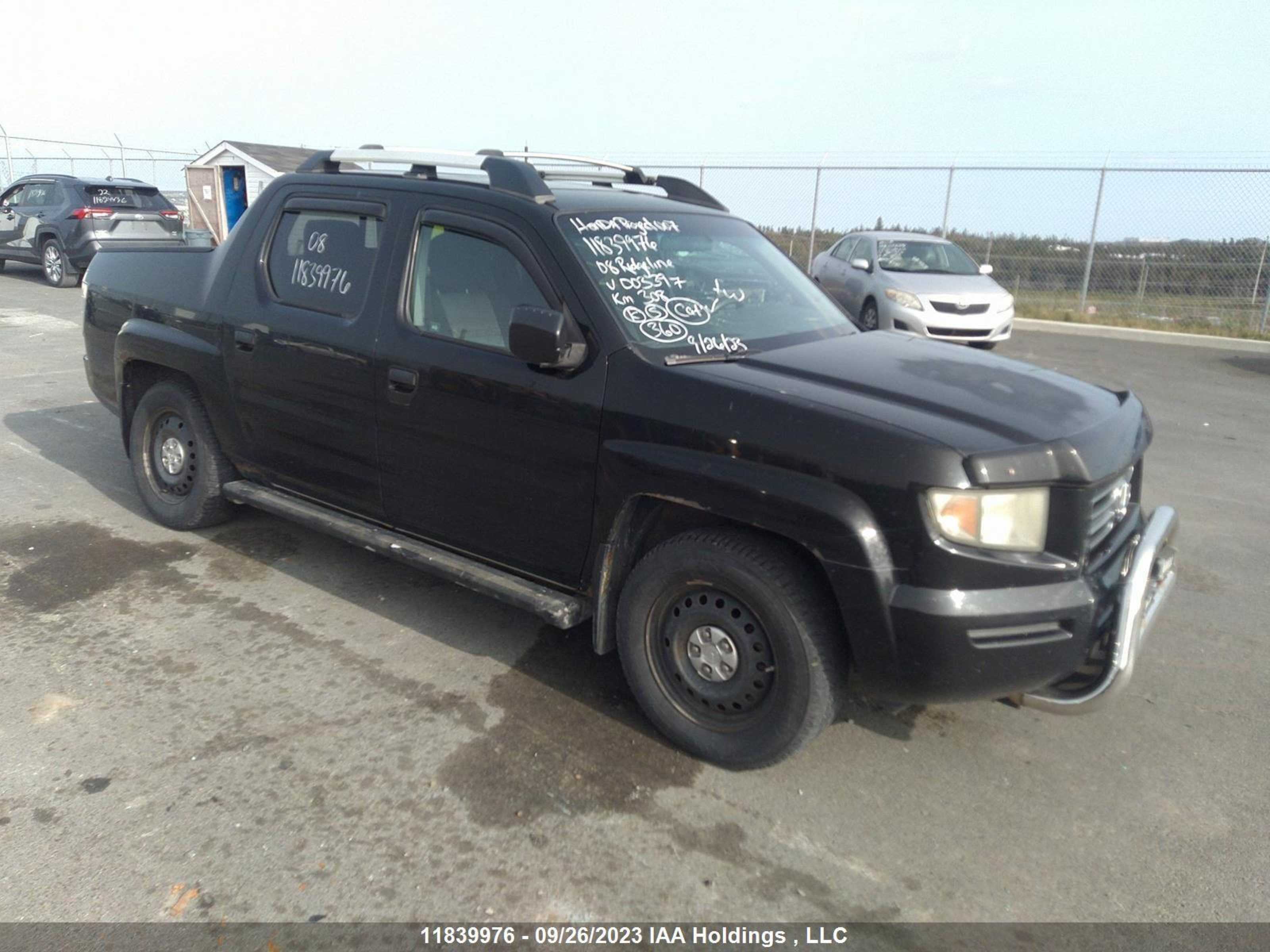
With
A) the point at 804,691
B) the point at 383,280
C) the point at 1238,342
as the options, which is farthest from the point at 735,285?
the point at 1238,342

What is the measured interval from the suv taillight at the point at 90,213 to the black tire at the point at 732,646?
52.5 ft

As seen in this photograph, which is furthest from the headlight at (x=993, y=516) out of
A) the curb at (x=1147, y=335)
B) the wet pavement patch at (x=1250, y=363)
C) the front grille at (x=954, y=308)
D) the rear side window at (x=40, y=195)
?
the rear side window at (x=40, y=195)

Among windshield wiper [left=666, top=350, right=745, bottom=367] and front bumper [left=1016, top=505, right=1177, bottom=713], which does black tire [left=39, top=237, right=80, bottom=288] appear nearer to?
windshield wiper [left=666, top=350, right=745, bottom=367]

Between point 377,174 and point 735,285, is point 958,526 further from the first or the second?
point 377,174

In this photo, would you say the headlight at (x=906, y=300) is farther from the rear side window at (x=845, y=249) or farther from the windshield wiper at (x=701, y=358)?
the windshield wiper at (x=701, y=358)

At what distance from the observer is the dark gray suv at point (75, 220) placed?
16078 mm

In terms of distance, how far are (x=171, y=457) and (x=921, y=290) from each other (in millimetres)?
9604

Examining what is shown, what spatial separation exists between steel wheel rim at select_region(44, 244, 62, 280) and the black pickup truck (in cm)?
1378

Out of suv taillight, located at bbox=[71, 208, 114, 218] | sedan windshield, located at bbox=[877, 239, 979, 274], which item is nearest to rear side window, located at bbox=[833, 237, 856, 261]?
sedan windshield, located at bbox=[877, 239, 979, 274]

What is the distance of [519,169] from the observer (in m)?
3.86

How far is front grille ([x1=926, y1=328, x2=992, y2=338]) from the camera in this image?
1226 cm

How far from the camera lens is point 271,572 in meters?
4.91

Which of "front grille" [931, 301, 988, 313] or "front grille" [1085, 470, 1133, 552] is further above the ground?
"front grille" [931, 301, 988, 313]

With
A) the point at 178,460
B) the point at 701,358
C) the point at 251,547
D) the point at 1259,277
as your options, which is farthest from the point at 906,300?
the point at 701,358
